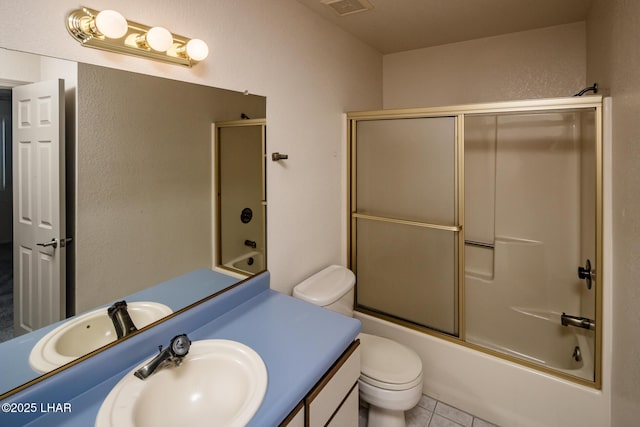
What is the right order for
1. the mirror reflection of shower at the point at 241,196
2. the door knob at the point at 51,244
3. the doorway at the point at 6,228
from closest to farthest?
the doorway at the point at 6,228 < the door knob at the point at 51,244 < the mirror reflection of shower at the point at 241,196

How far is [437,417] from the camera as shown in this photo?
1.90 m

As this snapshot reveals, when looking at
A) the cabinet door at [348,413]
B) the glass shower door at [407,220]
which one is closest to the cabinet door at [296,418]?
the cabinet door at [348,413]

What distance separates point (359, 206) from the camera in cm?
232

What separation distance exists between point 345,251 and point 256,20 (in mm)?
1568

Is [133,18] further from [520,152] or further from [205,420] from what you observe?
[520,152]

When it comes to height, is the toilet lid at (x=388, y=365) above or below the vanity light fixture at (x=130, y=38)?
below

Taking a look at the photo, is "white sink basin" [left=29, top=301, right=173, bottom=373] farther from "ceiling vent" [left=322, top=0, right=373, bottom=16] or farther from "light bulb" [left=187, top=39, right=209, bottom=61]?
"ceiling vent" [left=322, top=0, right=373, bottom=16]

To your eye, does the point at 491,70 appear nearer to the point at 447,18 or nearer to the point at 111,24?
the point at 447,18

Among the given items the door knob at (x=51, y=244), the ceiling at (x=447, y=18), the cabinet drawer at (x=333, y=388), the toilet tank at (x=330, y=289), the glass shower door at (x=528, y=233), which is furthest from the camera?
the glass shower door at (x=528, y=233)

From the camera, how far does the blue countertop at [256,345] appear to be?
2.78 ft

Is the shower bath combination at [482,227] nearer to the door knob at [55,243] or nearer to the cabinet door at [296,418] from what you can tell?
the cabinet door at [296,418]

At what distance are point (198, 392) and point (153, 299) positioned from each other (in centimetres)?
37

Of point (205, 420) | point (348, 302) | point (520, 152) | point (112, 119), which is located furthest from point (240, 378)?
point (520, 152)

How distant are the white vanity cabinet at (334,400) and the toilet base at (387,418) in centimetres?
40
